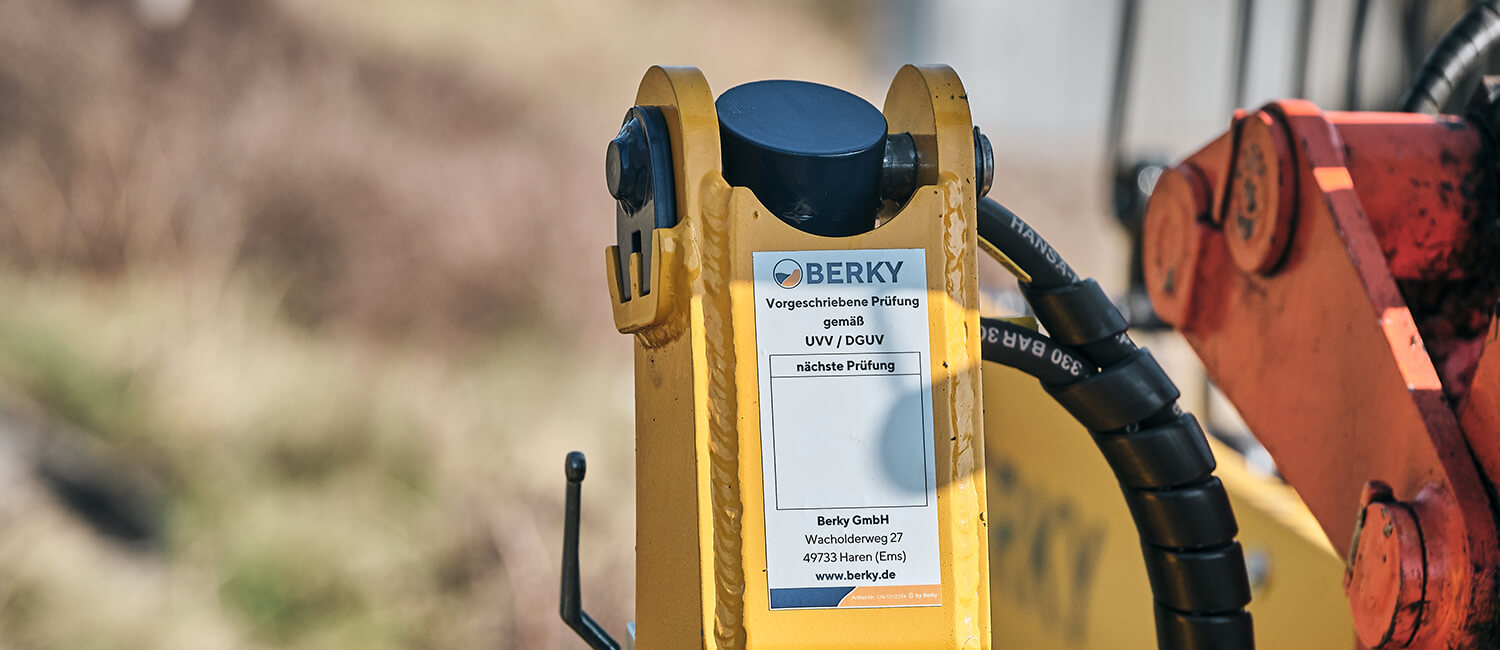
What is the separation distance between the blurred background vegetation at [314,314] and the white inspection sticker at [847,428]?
2.54 metres

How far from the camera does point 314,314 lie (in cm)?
303

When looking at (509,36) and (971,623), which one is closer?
(971,623)

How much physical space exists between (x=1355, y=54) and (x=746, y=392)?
481cm

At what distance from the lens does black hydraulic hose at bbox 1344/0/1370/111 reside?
462 cm

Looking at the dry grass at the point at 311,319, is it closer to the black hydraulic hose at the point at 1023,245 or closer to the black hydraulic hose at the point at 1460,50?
the black hydraulic hose at the point at 1460,50

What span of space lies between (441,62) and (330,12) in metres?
0.33

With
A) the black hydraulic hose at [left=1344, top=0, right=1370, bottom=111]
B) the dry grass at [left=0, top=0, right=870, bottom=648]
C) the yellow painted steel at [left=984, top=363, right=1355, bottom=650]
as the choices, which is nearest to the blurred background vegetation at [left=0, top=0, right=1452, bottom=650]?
the dry grass at [left=0, top=0, right=870, bottom=648]

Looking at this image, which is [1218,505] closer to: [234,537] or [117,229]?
[234,537]

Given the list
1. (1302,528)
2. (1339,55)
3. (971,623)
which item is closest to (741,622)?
(971,623)

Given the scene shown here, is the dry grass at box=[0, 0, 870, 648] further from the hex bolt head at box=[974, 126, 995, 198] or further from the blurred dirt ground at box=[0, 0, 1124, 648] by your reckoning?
the hex bolt head at box=[974, 126, 995, 198]

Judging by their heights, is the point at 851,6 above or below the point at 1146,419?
above

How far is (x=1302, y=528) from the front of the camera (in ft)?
5.56

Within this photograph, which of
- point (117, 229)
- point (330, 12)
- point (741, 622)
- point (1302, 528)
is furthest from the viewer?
point (330, 12)

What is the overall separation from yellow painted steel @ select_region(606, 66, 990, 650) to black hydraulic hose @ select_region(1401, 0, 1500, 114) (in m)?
1.38
